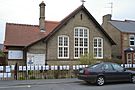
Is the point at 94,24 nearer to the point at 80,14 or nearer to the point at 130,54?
the point at 80,14

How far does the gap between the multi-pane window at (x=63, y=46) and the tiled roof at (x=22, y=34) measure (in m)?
2.08

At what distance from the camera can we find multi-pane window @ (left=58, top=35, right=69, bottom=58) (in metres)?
28.8

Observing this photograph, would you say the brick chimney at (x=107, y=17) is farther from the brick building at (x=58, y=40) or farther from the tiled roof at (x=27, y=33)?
the tiled roof at (x=27, y=33)

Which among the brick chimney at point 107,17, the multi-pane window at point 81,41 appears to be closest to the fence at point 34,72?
the multi-pane window at point 81,41

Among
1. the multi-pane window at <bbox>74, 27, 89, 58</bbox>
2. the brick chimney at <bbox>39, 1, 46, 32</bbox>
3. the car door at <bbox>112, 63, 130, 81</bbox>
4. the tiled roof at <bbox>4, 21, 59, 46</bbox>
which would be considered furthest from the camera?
the brick chimney at <bbox>39, 1, 46, 32</bbox>

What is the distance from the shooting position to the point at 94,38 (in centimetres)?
3059

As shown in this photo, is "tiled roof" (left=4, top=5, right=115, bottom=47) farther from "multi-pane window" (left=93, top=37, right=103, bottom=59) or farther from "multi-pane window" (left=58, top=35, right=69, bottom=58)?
Result: "multi-pane window" (left=93, top=37, right=103, bottom=59)

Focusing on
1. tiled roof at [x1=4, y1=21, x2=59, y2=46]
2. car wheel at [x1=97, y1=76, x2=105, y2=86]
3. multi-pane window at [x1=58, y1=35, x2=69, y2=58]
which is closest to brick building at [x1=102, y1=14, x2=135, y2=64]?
multi-pane window at [x1=58, y1=35, x2=69, y2=58]

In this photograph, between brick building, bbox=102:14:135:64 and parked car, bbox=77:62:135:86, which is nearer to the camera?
parked car, bbox=77:62:135:86

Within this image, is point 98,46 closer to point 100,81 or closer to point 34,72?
point 34,72

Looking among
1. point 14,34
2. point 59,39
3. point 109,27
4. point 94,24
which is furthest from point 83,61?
point 109,27

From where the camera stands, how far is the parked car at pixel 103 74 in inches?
628

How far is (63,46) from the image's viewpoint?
28875mm

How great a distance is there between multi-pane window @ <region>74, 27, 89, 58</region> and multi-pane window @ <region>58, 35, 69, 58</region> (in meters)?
1.14
